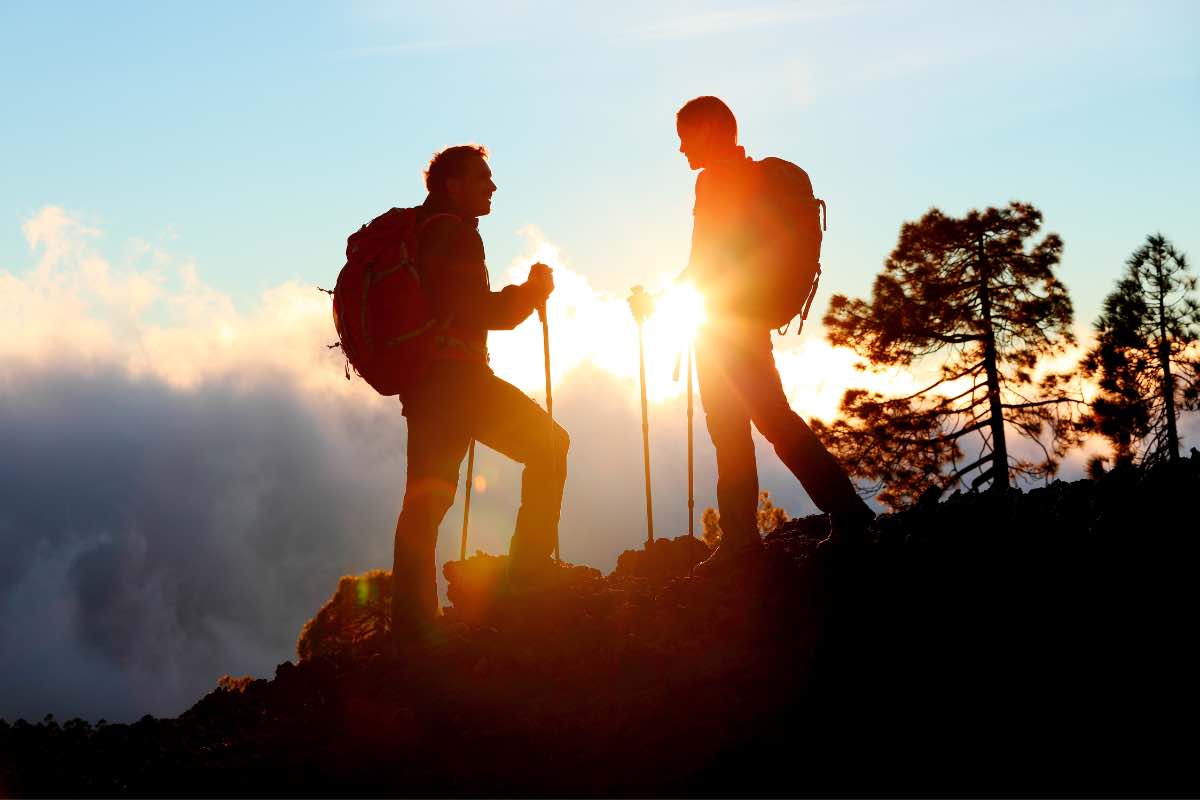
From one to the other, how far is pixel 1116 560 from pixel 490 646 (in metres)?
3.25

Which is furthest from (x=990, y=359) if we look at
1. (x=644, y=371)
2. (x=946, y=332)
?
(x=644, y=371)

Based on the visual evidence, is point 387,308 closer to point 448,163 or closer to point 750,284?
point 448,163

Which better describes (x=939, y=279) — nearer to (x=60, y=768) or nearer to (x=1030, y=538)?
(x=1030, y=538)

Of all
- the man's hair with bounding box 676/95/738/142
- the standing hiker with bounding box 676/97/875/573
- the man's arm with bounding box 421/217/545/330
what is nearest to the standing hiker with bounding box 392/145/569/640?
the man's arm with bounding box 421/217/545/330

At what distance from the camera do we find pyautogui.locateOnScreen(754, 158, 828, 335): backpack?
609 cm

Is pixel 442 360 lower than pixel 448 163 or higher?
lower

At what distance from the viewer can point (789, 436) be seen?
6.11 meters

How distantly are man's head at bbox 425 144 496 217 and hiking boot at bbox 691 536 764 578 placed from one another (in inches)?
99.0

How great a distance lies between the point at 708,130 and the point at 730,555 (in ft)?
8.40

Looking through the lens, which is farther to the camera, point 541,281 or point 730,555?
point 730,555

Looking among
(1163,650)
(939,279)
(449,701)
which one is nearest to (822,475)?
(1163,650)

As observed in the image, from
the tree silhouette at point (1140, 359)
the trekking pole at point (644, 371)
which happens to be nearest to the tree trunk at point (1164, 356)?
the tree silhouette at point (1140, 359)

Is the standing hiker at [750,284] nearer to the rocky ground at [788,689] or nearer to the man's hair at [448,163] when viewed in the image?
the rocky ground at [788,689]

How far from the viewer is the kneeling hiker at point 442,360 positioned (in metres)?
5.69
